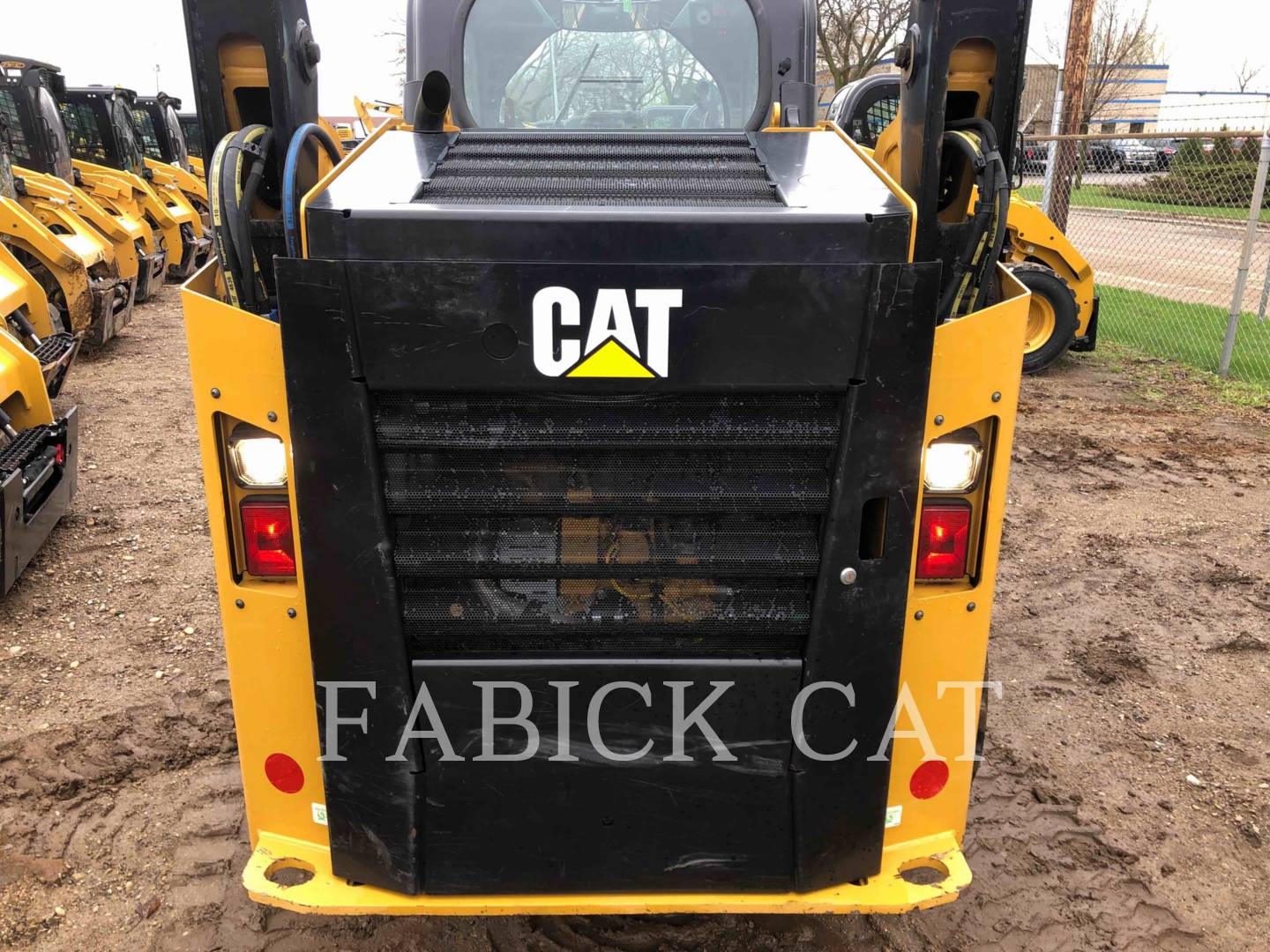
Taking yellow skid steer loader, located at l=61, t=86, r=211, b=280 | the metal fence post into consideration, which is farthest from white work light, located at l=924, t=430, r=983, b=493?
yellow skid steer loader, located at l=61, t=86, r=211, b=280

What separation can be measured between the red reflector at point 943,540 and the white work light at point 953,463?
47 mm

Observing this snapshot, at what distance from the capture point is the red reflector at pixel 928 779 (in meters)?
2.29

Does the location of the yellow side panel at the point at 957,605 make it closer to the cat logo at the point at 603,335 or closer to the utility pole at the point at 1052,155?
the cat logo at the point at 603,335

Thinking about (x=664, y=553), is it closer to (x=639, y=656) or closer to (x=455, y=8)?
(x=639, y=656)

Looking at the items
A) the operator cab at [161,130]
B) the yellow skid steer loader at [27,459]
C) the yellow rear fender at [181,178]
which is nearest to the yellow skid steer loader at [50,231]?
the yellow skid steer loader at [27,459]

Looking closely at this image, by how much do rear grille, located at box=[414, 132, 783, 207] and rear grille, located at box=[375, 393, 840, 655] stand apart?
42cm

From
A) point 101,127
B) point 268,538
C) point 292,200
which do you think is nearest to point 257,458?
point 268,538

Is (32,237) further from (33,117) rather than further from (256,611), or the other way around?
(256,611)

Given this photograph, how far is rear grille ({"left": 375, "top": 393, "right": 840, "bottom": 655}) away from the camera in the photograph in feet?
6.38

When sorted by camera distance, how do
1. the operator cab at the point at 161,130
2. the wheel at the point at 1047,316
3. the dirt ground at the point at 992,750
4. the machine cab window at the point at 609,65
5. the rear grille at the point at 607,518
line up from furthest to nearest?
the operator cab at the point at 161,130 → the wheel at the point at 1047,316 → the machine cab window at the point at 609,65 → the dirt ground at the point at 992,750 → the rear grille at the point at 607,518

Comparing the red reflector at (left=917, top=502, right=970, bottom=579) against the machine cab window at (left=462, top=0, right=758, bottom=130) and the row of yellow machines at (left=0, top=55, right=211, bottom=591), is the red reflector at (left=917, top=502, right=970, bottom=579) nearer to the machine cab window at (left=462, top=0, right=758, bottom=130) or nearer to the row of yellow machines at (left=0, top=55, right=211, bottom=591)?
the machine cab window at (left=462, top=0, right=758, bottom=130)

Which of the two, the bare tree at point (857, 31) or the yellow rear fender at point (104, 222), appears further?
the bare tree at point (857, 31)

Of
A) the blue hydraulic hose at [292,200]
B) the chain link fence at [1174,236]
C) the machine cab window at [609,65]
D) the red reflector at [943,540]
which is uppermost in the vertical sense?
the machine cab window at [609,65]

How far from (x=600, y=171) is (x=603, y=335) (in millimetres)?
571
